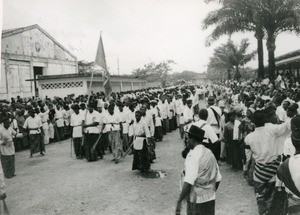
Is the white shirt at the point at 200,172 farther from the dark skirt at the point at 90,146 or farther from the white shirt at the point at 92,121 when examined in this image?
the white shirt at the point at 92,121

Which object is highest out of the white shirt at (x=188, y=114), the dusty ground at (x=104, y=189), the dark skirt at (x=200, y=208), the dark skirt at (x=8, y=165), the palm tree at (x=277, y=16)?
the palm tree at (x=277, y=16)

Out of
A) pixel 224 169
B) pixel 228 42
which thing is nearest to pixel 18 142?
pixel 224 169

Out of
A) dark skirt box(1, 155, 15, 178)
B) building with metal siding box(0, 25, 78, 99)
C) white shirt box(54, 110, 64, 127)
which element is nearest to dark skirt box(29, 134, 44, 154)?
dark skirt box(1, 155, 15, 178)

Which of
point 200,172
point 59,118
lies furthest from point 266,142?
point 59,118

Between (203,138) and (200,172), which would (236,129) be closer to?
(203,138)

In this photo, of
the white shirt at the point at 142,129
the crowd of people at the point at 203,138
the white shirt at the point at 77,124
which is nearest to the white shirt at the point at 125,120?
the crowd of people at the point at 203,138

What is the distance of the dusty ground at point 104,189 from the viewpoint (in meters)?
5.70

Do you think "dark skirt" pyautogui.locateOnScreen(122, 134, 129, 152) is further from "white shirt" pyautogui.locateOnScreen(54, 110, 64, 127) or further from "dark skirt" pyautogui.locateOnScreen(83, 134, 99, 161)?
"white shirt" pyautogui.locateOnScreen(54, 110, 64, 127)

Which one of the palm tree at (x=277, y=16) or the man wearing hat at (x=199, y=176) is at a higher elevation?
the palm tree at (x=277, y=16)

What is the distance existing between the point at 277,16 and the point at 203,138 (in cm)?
1450

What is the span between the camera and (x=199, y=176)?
3303mm

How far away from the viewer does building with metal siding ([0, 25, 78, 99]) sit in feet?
78.9

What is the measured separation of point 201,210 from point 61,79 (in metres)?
19.1

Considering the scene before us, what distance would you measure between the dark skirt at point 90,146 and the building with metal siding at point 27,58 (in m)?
13.4
